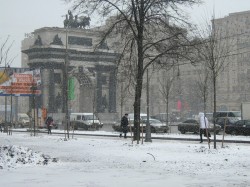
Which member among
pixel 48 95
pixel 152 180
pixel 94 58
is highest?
pixel 94 58

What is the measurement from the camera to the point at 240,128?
127ft

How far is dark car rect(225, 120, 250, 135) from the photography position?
38.3 m

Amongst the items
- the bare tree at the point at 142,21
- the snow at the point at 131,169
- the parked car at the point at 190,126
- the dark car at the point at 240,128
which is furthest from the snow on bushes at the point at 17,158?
the parked car at the point at 190,126

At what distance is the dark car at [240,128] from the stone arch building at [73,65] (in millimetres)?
36903

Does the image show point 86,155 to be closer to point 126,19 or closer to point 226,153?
point 226,153

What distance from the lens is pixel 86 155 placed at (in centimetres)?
2000

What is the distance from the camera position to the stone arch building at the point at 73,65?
76.8 m

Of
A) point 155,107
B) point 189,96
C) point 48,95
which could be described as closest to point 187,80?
point 189,96

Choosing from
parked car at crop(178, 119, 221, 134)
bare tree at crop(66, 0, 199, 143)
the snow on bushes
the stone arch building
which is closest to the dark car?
parked car at crop(178, 119, 221, 134)

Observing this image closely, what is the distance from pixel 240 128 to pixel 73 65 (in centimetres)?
4610

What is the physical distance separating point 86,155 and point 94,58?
6342 cm

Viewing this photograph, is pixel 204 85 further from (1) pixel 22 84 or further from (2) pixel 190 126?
(1) pixel 22 84

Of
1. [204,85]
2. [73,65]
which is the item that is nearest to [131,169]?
[204,85]

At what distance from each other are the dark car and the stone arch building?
3690 centimetres
